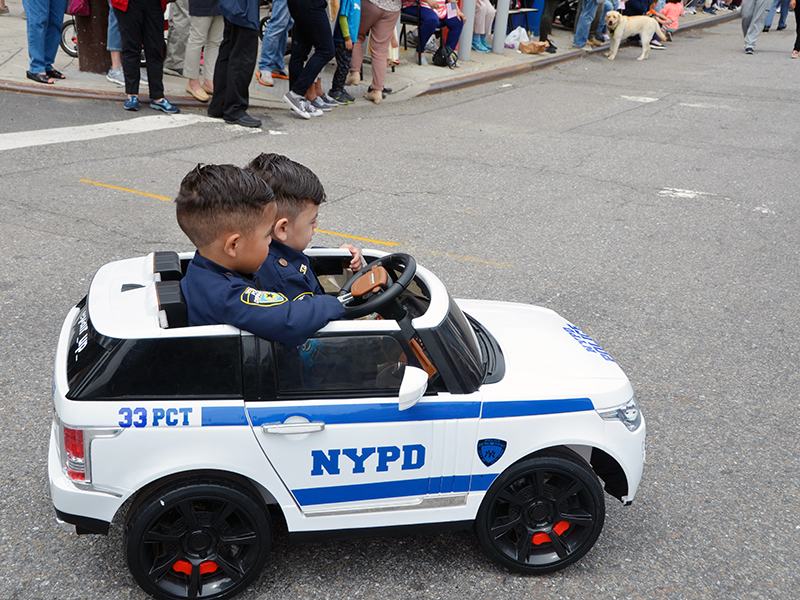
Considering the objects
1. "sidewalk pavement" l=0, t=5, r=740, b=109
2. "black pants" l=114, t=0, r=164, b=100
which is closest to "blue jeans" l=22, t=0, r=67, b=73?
"sidewalk pavement" l=0, t=5, r=740, b=109

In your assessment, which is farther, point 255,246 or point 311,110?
point 311,110

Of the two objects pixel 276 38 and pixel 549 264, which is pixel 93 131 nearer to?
pixel 276 38

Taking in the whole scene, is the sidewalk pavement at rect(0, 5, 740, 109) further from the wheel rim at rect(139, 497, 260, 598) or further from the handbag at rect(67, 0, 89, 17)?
the wheel rim at rect(139, 497, 260, 598)

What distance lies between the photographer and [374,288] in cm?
285

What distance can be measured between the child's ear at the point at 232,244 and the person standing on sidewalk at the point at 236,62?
6.50 metres

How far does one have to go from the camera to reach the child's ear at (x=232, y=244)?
2.59 metres

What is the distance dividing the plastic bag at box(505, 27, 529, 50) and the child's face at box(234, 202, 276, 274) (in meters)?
14.6

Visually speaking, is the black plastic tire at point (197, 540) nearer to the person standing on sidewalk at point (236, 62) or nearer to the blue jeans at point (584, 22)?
the person standing on sidewalk at point (236, 62)

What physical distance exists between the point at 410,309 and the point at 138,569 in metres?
1.37

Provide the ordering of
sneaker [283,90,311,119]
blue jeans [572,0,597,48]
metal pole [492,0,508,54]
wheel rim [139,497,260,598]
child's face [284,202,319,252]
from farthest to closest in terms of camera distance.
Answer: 1. blue jeans [572,0,597,48]
2. metal pole [492,0,508,54]
3. sneaker [283,90,311,119]
4. child's face [284,202,319,252]
5. wheel rim [139,497,260,598]

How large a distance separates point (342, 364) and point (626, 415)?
3.83ft

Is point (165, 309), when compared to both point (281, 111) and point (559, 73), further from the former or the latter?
point (559, 73)

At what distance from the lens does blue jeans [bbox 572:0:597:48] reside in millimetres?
16875

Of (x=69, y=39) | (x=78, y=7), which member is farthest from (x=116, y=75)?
(x=69, y=39)
